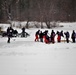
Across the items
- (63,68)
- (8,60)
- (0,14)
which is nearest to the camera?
(63,68)

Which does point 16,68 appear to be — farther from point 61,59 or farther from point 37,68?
point 61,59

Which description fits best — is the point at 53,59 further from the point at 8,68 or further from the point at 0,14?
the point at 0,14

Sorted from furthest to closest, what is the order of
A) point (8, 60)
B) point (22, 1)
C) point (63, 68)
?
point (22, 1) → point (8, 60) → point (63, 68)

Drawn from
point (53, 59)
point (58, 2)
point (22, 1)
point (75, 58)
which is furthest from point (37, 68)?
point (22, 1)

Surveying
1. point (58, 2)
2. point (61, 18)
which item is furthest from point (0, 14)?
point (58, 2)

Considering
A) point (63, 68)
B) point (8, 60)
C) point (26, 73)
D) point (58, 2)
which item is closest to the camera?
point (26, 73)

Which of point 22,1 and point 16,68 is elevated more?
point 22,1

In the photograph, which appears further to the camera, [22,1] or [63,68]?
[22,1]

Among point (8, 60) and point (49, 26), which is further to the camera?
Answer: point (49, 26)

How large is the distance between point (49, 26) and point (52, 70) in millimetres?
28757

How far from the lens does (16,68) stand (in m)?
11.9

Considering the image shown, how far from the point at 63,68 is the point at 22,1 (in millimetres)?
86012

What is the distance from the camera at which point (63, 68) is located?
1190cm

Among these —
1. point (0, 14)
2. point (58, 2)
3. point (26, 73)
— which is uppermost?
point (58, 2)
